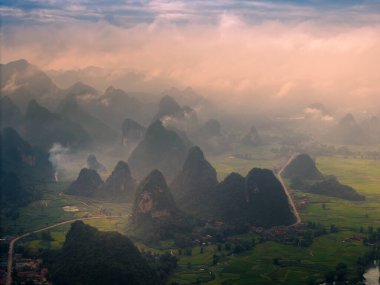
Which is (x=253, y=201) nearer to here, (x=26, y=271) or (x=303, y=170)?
(x=303, y=170)

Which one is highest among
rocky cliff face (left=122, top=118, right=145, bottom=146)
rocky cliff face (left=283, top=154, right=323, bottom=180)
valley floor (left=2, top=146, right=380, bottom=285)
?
rocky cliff face (left=122, top=118, right=145, bottom=146)

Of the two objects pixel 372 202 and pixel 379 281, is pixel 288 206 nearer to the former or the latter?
pixel 372 202

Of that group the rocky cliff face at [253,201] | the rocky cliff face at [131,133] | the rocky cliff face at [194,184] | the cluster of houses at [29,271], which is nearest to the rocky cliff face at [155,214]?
the rocky cliff face at [194,184]

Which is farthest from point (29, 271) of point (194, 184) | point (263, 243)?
point (194, 184)

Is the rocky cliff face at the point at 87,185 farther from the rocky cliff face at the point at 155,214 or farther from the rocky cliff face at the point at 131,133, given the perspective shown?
the rocky cliff face at the point at 131,133

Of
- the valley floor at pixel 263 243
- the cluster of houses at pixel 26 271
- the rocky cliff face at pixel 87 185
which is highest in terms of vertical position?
the rocky cliff face at pixel 87 185

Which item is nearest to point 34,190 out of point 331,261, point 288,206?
point 288,206

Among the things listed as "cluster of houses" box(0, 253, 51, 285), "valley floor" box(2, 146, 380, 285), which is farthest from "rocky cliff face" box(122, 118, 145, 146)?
"cluster of houses" box(0, 253, 51, 285)

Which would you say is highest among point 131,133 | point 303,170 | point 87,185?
point 131,133

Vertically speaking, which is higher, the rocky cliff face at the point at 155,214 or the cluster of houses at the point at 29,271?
the rocky cliff face at the point at 155,214

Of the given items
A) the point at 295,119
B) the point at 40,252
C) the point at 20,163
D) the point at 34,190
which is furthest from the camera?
the point at 295,119

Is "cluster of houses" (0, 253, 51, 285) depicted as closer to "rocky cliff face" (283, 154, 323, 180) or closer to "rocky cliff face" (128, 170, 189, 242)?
"rocky cliff face" (128, 170, 189, 242)
